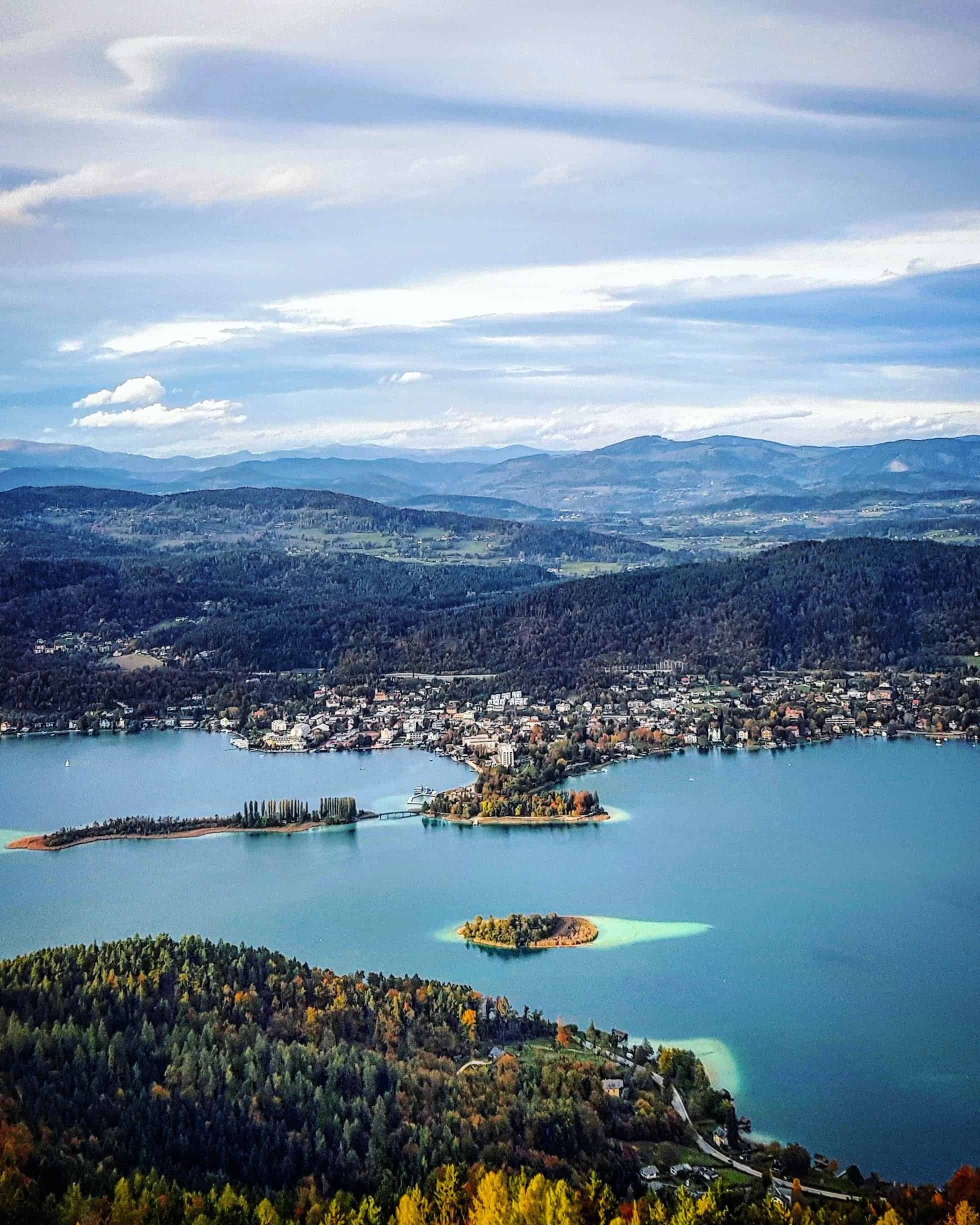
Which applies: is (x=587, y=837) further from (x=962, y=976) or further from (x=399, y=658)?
(x=399, y=658)

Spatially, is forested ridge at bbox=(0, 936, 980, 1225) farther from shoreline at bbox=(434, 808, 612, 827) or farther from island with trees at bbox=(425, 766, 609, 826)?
island with trees at bbox=(425, 766, 609, 826)

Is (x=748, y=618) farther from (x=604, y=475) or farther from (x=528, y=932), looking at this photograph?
(x=604, y=475)

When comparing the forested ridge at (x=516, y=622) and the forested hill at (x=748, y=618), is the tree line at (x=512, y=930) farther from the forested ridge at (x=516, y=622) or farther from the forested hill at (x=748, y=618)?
the forested hill at (x=748, y=618)

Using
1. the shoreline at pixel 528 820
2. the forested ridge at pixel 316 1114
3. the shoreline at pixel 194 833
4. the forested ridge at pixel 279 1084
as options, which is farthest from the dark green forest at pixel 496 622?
the forested ridge at pixel 316 1114

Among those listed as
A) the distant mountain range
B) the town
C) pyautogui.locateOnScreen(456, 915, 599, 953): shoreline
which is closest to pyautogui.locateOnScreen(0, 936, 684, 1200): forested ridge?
pyautogui.locateOnScreen(456, 915, 599, 953): shoreline

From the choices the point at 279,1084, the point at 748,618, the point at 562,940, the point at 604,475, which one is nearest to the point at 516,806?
the point at 562,940

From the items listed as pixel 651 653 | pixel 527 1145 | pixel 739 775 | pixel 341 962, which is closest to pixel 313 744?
pixel 739 775
